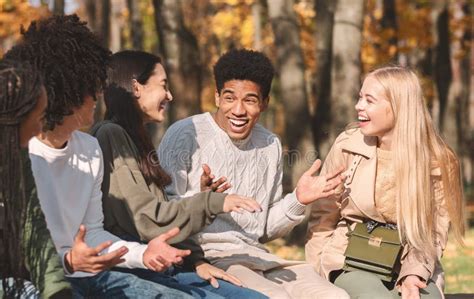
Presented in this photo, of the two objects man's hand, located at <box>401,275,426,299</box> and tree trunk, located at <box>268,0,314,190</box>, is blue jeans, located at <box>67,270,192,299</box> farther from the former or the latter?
tree trunk, located at <box>268,0,314,190</box>

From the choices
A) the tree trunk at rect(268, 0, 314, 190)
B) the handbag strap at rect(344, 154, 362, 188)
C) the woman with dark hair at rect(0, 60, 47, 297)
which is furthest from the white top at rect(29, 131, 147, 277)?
the tree trunk at rect(268, 0, 314, 190)

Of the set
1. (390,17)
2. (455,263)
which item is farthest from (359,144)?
(390,17)

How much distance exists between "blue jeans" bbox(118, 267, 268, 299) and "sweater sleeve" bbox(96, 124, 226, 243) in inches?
7.4

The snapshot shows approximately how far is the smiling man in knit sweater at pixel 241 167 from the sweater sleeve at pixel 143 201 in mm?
549

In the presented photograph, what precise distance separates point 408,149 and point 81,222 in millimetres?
1866

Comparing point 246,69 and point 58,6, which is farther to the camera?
point 58,6

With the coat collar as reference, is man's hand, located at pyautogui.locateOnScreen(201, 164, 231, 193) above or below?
below

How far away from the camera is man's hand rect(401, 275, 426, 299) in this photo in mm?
5078

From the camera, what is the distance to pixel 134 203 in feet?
15.3

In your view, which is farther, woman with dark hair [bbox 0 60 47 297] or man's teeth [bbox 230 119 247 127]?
man's teeth [bbox 230 119 247 127]

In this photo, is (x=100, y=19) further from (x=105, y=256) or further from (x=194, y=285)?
(x=105, y=256)

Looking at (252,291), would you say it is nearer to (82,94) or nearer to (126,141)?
(126,141)

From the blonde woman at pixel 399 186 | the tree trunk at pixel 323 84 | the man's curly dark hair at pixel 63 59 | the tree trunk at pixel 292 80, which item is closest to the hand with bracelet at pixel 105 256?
the man's curly dark hair at pixel 63 59

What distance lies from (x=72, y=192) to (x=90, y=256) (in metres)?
0.60
